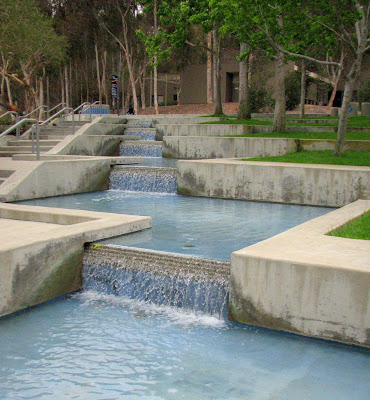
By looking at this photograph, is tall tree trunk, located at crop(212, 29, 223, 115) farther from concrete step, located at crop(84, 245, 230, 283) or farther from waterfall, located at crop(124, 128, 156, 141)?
concrete step, located at crop(84, 245, 230, 283)

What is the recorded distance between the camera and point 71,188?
13.6m

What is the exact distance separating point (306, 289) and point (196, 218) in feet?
16.2

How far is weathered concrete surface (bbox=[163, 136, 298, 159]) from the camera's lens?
54.5 ft

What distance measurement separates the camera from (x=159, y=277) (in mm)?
6773

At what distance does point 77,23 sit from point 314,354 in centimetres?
3879

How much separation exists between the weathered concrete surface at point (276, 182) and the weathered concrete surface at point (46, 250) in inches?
171

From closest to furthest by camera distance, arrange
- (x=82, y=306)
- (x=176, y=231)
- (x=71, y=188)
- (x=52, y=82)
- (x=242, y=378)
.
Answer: (x=242, y=378) < (x=82, y=306) < (x=176, y=231) < (x=71, y=188) < (x=52, y=82)

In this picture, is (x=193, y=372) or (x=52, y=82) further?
(x=52, y=82)

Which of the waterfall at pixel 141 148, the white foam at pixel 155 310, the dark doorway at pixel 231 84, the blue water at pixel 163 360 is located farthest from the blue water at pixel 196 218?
the dark doorway at pixel 231 84

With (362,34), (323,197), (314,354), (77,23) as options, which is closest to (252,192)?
(323,197)

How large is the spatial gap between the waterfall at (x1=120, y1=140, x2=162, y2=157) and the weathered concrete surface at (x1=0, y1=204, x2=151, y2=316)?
35.6 feet

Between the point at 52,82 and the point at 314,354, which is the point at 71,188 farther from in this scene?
the point at 52,82

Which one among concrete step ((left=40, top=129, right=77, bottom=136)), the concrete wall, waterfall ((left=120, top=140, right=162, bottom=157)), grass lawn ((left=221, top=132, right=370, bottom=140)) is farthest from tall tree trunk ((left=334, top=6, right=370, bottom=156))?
concrete step ((left=40, top=129, right=77, bottom=136))

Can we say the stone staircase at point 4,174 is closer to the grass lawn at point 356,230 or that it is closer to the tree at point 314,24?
the tree at point 314,24
